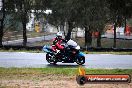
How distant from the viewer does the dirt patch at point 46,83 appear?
13.0 metres

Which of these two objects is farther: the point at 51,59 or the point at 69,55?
the point at 51,59

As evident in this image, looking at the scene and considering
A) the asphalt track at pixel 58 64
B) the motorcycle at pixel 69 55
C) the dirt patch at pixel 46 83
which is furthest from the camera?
the motorcycle at pixel 69 55

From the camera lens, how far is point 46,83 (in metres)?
13.7

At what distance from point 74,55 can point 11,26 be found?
84.8 ft

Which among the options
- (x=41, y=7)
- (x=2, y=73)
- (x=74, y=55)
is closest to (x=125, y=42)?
(x=41, y=7)

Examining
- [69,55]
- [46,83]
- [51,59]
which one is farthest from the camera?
[51,59]

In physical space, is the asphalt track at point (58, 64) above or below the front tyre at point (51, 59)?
below

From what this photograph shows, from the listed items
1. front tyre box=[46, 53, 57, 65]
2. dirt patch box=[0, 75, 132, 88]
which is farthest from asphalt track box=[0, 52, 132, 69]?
dirt patch box=[0, 75, 132, 88]

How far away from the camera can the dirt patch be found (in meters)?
13.0

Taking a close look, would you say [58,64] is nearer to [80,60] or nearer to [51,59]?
[51,59]

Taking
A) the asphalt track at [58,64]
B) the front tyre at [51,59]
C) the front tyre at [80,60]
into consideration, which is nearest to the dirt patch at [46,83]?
the asphalt track at [58,64]

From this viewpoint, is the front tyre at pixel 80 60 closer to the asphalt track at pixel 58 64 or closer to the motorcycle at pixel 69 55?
the motorcycle at pixel 69 55

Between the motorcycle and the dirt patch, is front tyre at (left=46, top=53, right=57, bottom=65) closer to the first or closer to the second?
the motorcycle

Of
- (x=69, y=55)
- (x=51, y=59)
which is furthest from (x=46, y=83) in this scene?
(x=51, y=59)
